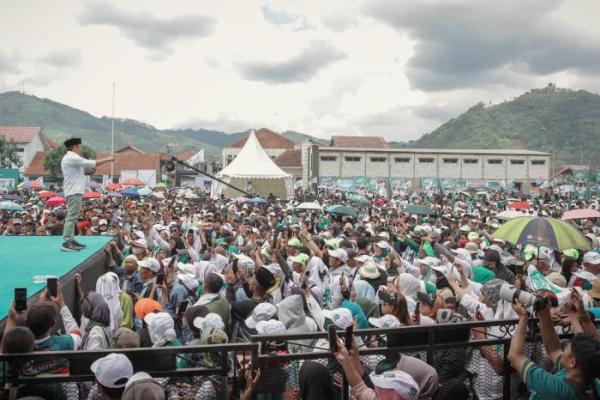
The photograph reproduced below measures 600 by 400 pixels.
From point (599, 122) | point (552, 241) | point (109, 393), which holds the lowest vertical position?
point (109, 393)

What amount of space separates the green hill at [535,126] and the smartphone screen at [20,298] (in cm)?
12998

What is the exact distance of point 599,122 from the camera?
134750 mm

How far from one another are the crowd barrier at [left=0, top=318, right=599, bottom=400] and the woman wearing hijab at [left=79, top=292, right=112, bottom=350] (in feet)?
4.68

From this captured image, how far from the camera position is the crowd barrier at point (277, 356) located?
2959mm

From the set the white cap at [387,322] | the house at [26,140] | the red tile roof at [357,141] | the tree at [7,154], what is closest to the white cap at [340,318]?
the white cap at [387,322]

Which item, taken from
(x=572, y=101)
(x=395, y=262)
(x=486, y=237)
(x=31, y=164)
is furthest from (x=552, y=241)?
(x=572, y=101)

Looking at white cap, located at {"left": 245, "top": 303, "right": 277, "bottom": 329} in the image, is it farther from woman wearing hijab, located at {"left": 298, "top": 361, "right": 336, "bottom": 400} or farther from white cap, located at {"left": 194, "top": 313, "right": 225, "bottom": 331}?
woman wearing hijab, located at {"left": 298, "top": 361, "right": 336, "bottom": 400}

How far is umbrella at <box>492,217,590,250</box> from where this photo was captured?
20.2ft

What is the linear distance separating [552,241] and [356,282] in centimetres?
243

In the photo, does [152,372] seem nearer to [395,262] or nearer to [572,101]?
[395,262]

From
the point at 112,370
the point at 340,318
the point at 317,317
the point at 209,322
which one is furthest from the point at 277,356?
the point at 317,317

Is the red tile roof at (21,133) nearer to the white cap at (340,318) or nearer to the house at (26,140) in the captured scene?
the house at (26,140)

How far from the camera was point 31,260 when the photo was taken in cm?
705

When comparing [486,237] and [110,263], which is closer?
[110,263]
